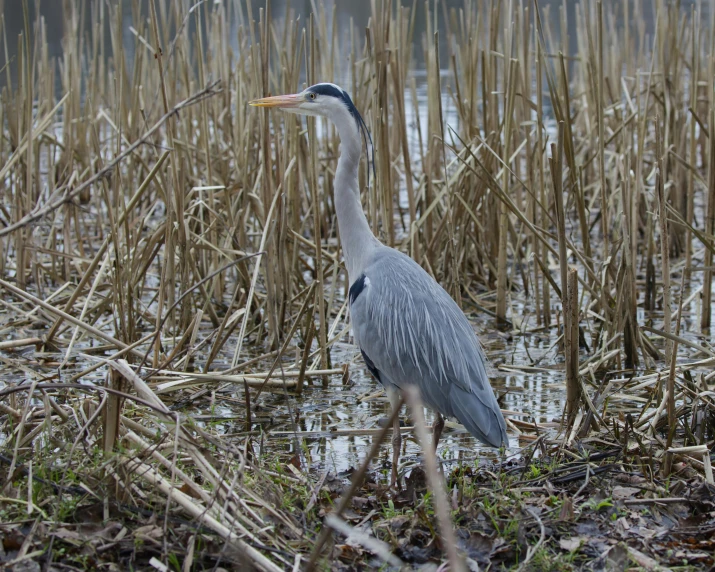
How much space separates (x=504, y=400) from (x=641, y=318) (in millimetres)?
1442

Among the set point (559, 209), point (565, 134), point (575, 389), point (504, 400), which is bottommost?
point (504, 400)

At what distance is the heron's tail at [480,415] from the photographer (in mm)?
3135

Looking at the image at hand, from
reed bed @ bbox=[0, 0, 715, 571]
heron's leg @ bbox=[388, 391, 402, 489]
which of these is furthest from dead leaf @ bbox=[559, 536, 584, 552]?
heron's leg @ bbox=[388, 391, 402, 489]

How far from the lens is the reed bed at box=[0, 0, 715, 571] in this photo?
2438mm

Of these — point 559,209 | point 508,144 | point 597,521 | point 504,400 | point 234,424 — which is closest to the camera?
point 597,521

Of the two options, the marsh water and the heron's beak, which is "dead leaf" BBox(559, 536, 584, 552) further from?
the heron's beak

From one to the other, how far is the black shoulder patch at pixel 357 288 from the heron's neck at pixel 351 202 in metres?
0.12

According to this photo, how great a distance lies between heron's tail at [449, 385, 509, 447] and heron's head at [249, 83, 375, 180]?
129 cm

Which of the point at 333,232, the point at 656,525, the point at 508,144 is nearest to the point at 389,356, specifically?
the point at 656,525

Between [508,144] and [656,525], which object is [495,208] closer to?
[508,144]

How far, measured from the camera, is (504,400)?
13.4ft

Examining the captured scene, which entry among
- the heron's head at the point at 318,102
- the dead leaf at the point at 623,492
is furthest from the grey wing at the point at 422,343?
the heron's head at the point at 318,102

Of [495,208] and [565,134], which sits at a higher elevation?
[565,134]

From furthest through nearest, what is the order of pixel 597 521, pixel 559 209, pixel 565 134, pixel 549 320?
pixel 549 320 → pixel 565 134 → pixel 559 209 → pixel 597 521
